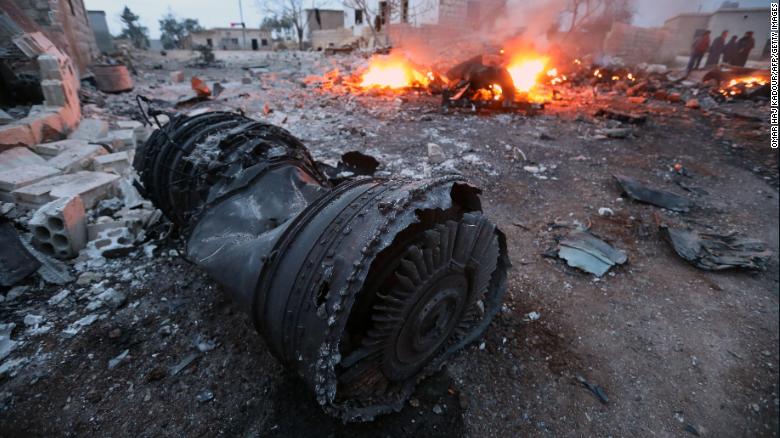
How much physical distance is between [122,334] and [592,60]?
72.3ft

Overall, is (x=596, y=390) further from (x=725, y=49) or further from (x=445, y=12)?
(x=445, y=12)

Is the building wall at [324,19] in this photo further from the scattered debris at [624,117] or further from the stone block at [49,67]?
the scattered debris at [624,117]

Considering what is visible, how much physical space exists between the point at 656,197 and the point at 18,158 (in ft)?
27.4

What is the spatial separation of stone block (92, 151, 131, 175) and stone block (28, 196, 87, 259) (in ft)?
5.87

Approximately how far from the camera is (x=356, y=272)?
128 cm

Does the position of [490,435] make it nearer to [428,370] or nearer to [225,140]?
[428,370]

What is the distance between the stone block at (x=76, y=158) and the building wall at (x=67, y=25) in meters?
6.34

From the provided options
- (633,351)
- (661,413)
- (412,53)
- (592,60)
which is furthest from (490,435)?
(592,60)

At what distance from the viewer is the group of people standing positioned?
10.2m

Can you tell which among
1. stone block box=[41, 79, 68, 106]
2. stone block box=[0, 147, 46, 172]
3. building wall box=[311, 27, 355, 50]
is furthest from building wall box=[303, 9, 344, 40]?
stone block box=[0, 147, 46, 172]

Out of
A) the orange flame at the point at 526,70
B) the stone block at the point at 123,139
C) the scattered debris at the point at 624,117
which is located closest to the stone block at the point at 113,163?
the stone block at the point at 123,139

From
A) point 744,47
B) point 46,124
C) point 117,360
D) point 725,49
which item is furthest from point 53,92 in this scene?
point 725,49

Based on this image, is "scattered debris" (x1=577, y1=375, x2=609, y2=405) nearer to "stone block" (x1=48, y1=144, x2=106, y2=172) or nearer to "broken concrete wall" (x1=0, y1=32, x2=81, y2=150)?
"stone block" (x1=48, y1=144, x2=106, y2=172)

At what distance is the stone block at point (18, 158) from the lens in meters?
4.18
